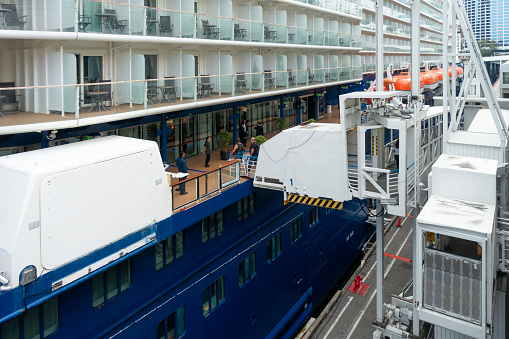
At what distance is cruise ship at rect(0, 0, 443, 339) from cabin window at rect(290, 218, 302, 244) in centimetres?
8

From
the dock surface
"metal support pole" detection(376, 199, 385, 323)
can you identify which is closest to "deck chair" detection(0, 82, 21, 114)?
"metal support pole" detection(376, 199, 385, 323)

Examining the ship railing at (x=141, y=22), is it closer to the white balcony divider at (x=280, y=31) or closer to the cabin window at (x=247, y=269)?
the white balcony divider at (x=280, y=31)

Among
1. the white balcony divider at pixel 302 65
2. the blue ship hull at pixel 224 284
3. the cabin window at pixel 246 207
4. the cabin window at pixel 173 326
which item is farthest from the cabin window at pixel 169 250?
the white balcony divider at pixel 302 65

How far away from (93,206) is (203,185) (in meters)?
4.03

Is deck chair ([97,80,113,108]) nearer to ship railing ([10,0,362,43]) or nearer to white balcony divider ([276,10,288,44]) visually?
ship railing ([10,0,362,43])

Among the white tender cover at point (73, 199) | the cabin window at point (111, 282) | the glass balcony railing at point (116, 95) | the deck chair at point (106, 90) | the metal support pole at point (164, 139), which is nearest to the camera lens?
the white tender cover at point (73, 199)

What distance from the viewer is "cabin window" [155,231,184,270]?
12141 mm

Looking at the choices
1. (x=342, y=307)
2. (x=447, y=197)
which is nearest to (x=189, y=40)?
(x=447, y=197)

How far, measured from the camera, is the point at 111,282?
10.8 metres

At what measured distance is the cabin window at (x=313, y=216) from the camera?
66.4 ft

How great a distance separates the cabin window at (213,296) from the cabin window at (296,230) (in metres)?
4.90

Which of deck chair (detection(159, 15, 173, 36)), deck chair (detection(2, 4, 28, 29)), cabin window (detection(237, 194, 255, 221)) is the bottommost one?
cabin window (detection(237, 194, 255, 221))

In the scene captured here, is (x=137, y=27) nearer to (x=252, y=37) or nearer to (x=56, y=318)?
(x=252, y=37)

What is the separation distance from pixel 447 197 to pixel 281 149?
498 centimetres
